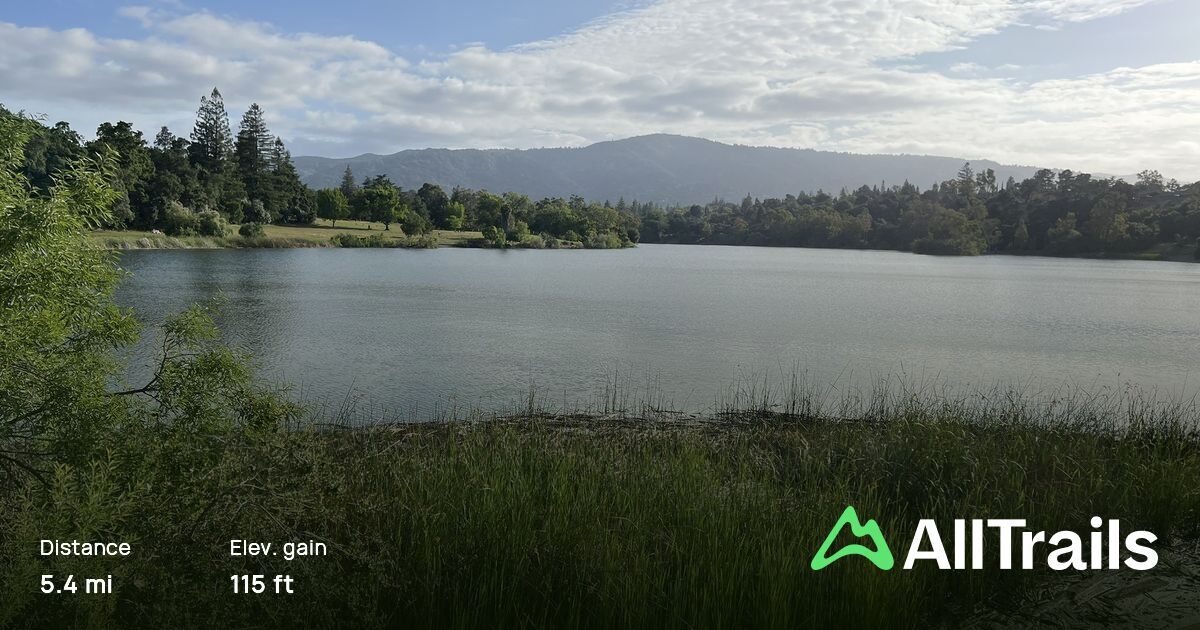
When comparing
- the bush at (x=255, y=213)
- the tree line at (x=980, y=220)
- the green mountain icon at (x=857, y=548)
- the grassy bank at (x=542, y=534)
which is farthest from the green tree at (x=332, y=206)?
the green mountain icon at (x=857, y=548)

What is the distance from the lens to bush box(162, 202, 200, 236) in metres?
65.2

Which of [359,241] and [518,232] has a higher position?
[518,232]

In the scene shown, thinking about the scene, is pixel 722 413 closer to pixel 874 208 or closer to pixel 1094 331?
pixel 1094 331

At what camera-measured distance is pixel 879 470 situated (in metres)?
7.47

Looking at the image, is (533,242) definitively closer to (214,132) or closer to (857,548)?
(214,132)

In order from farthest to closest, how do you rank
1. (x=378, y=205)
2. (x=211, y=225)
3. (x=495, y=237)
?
1. (x=378, y=205)
2. (x=495, y=237)
3. (x=211, y=225)

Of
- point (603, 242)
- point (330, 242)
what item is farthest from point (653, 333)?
point (603, 242)

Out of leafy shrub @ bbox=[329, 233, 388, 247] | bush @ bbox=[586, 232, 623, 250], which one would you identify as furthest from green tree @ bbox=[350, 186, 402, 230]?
bush @ bbox=[586, 232, 623, 250]

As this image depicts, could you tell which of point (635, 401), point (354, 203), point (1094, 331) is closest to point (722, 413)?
point (635, 401)

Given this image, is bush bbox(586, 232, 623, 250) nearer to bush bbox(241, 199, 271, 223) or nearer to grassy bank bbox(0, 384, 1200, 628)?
bush bbox(241, 199, 271, 223)

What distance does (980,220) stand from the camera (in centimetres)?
11475

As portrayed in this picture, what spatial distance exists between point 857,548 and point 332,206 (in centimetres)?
10521

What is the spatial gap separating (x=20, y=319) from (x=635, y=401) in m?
9.55

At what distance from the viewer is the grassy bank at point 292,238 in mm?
59544
